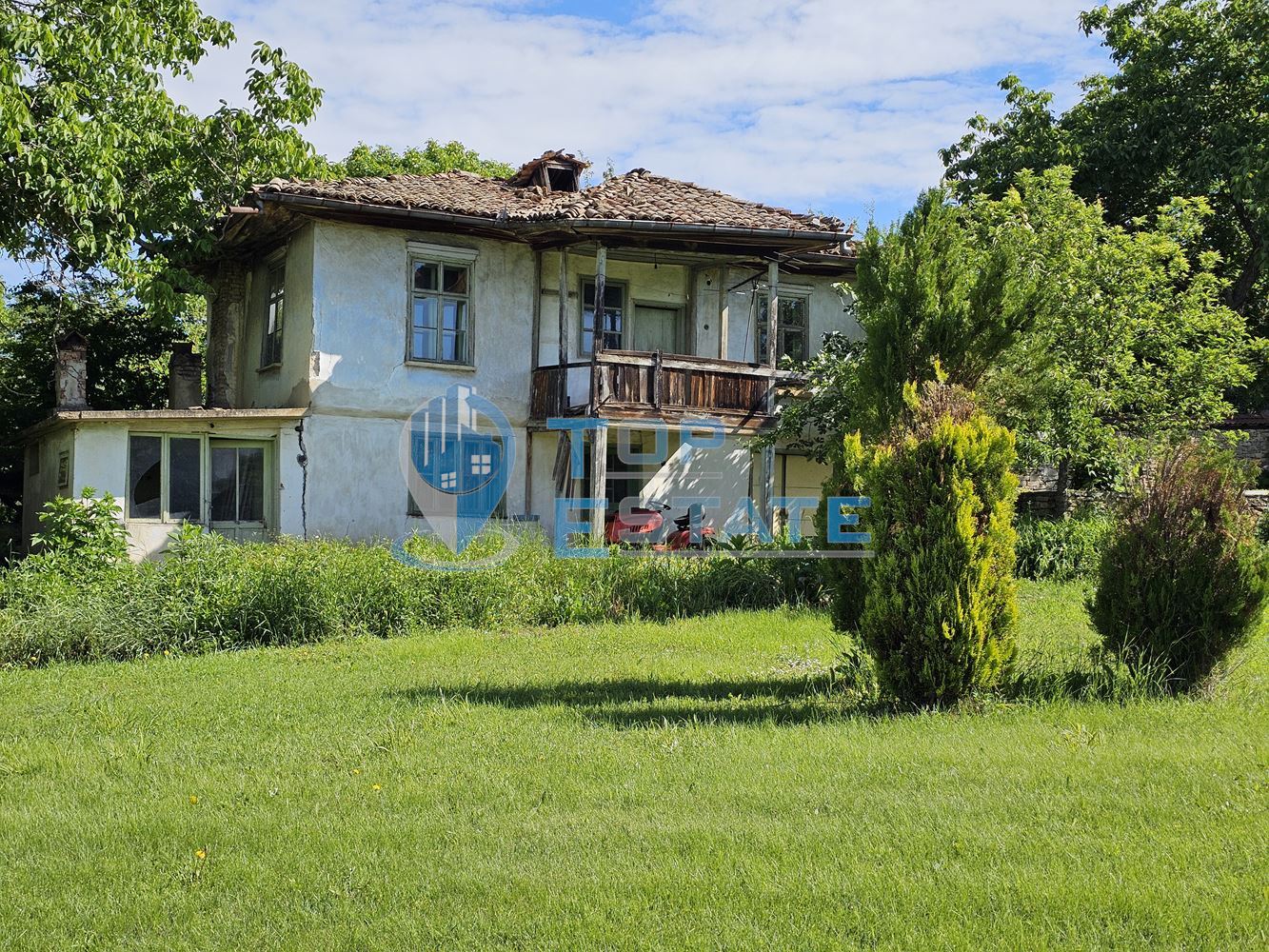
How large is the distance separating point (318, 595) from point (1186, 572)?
814 cm

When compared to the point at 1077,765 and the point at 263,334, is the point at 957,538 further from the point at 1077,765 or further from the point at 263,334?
the point at 263,334

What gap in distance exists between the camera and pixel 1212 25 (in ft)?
80.1

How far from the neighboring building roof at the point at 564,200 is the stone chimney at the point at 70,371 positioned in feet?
13.7

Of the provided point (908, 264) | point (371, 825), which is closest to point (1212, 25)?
point (908, 264)

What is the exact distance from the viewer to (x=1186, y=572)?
8.30m

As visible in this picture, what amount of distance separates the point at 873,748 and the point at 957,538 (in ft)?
5.70

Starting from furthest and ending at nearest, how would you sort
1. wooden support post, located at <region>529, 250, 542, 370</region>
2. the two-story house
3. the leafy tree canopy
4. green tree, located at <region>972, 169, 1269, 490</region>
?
wooden support post, located at <region>529, 250, 542, 370</region> → the two-story house → green tree, located at <region>972, 169, 1269, 490</region> → the leafy tree canopy

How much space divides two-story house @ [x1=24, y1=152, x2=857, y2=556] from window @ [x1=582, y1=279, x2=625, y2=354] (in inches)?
1.4

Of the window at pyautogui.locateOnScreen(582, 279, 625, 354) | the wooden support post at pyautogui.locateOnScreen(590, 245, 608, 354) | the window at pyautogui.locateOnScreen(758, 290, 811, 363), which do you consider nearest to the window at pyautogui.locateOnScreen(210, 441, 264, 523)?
the wooden support post at pyautogui.locateOnScreen(590, 245, 608, 354)

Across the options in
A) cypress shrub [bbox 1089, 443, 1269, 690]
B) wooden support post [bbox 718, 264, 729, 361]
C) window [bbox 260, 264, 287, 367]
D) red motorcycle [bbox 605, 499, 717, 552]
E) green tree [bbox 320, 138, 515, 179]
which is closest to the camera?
cypress shrub [bbox 1089, 443, 1269, 690]

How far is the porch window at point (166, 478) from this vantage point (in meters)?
17.0

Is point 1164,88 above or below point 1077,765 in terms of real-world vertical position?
above

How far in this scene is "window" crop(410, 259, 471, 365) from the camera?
18828mm

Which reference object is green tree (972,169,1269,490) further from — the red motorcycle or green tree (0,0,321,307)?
green tree (0,0,321,307)
